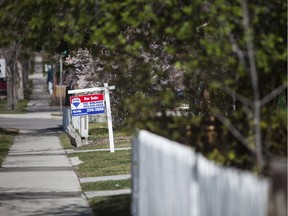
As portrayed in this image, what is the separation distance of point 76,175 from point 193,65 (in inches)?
433

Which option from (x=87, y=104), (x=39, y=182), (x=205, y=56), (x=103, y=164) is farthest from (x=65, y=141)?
(x=205, y=56)

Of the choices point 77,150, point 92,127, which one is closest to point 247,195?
point 77,150

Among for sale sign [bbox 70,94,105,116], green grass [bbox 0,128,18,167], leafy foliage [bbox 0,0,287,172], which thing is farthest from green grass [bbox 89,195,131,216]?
for sale sign [bbox 70,94,105,116]

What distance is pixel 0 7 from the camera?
11.9 m

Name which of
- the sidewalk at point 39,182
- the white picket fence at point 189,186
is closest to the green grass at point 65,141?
the sidewalk at point 39,182

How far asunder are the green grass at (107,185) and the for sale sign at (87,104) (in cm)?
901

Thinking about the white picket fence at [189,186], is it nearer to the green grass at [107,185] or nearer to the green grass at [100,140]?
the green grass at [107,185]

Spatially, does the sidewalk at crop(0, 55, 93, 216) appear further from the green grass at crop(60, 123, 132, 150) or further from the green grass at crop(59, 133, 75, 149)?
the green grass at crop(60, 123, 132, 150)

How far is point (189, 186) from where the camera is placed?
7.29m

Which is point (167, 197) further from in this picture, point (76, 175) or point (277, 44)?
point (76, 175)

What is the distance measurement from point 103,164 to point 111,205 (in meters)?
7.23

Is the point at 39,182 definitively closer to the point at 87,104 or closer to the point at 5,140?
the point at 87,104

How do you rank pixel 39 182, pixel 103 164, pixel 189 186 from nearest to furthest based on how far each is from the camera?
pixel 189 186 < pixel 39 182 < pixel 103 164

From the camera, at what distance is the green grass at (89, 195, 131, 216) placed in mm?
13625
